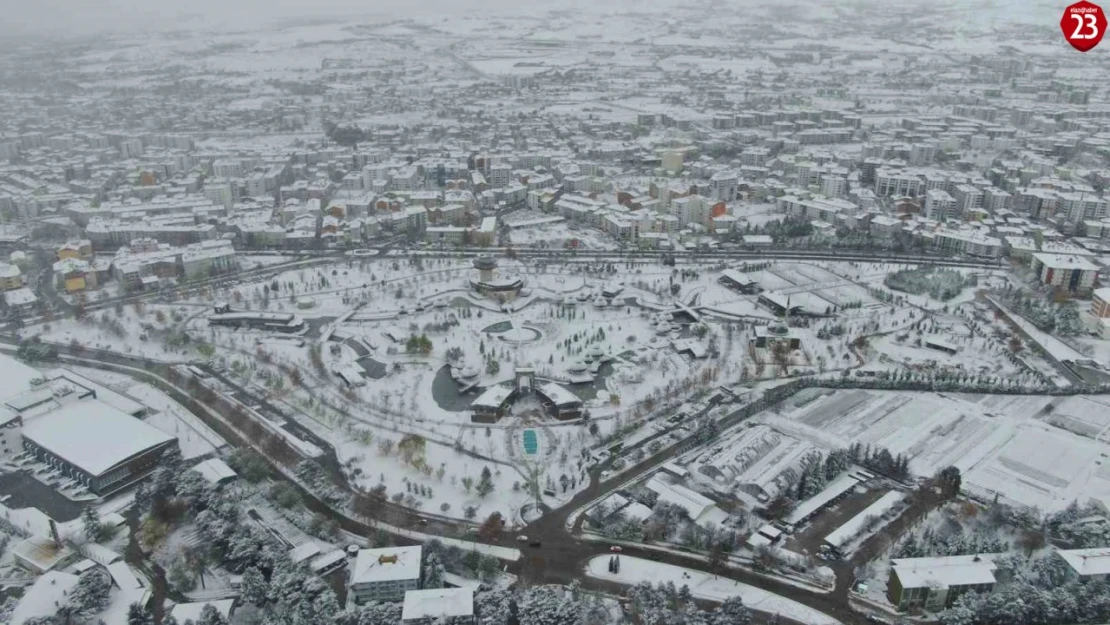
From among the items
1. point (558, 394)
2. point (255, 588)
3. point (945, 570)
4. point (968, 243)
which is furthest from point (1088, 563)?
point (968, 243)

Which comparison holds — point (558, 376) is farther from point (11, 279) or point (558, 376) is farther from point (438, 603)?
point (11, 279)

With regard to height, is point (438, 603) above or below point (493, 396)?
above

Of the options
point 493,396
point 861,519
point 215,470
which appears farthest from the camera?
point 493,396

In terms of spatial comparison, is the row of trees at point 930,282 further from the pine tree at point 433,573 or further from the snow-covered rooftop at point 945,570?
the pine tree at point 433,573

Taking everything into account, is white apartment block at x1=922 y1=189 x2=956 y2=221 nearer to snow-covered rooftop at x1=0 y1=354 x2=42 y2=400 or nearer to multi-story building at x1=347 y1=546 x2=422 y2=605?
multi-story building at x1=347 y1=546 x2=422 y2=605

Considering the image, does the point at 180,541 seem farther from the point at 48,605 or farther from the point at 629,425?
the point at 629,425

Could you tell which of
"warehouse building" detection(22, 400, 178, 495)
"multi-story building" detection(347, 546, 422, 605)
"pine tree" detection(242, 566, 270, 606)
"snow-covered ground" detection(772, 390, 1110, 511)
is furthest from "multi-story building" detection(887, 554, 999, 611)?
"warehouse building" detection(22, 400, 178, 495)
